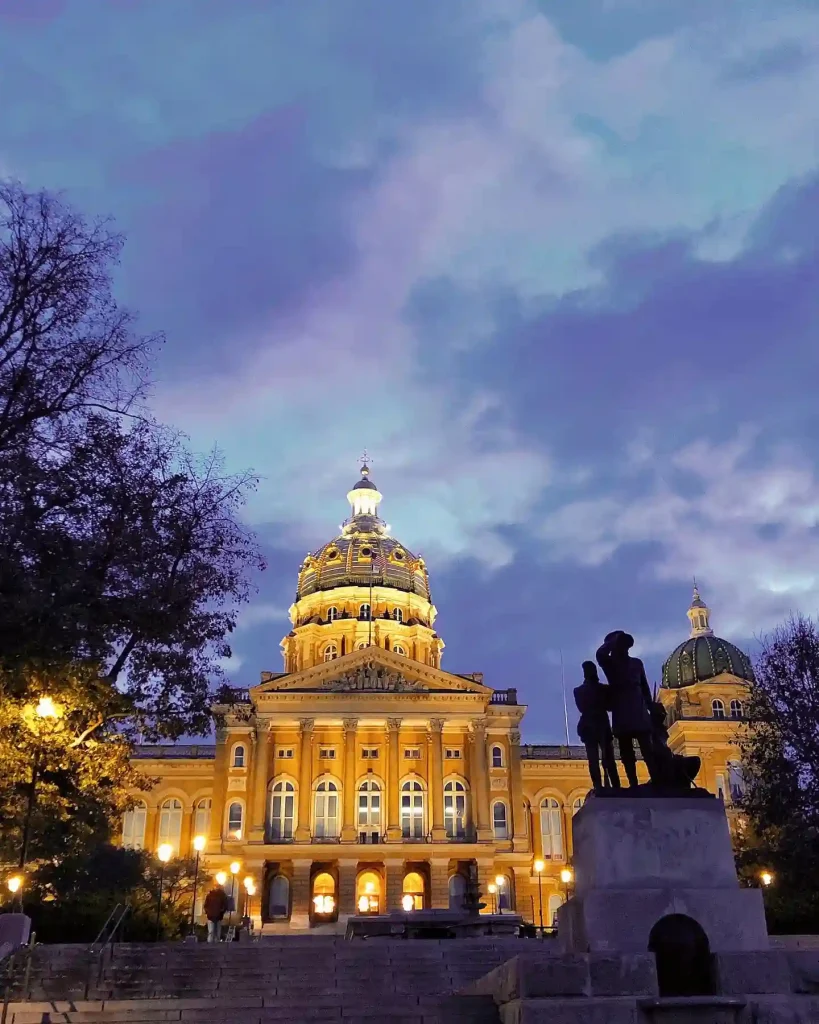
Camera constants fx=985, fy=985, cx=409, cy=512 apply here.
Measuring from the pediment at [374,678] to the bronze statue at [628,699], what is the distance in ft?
158

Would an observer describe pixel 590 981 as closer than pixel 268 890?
Yes

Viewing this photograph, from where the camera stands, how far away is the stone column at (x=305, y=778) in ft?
185

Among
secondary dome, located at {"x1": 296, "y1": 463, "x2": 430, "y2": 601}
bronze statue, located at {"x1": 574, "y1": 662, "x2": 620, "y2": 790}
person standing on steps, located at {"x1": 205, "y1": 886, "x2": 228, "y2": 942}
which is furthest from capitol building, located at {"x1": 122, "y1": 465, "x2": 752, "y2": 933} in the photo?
bronze statue, located at {"x1": 574, "y1": 662, "x2": 620, "y2": 790}

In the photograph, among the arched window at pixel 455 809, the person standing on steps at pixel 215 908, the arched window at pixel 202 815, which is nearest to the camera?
the person standing on steps at pixel 215 908

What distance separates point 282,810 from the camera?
2286 inches

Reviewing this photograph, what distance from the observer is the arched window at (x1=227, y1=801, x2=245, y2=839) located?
190 ft

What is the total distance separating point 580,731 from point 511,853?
154 ft

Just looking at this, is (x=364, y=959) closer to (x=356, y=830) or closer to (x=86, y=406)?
(x=86, y=406)

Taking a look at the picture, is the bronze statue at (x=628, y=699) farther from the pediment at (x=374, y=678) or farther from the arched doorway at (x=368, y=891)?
the pediment at (x=374, y=678)

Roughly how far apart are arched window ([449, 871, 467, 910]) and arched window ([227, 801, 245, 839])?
12609 mm

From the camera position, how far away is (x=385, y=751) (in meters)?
59.3

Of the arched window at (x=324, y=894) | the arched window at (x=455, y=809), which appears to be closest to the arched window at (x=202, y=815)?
the arched window at (x=324, y=894)

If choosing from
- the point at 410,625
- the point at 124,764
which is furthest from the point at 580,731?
the point at 410,625

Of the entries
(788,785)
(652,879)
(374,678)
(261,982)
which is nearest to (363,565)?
(374,678)
